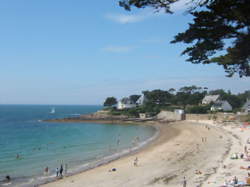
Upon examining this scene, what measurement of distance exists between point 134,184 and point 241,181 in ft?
19.3

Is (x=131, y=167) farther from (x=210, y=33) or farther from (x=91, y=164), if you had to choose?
(x=210, y=33)

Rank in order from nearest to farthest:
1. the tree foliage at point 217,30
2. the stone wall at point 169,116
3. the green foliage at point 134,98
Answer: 1. the tree foliage at point 217,30
2. the stone wall at point 169,116
3. the green foliage at point 134,98

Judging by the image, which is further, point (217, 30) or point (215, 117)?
point (215, 117)

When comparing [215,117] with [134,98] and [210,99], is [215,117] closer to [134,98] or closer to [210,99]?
[210,99]

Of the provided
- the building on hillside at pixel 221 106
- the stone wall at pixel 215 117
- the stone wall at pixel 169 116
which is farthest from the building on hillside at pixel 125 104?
the stone wall at pixel 215 117

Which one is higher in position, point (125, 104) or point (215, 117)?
point (125, 104)

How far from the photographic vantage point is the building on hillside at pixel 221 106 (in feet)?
246

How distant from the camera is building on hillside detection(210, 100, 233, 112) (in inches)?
2953

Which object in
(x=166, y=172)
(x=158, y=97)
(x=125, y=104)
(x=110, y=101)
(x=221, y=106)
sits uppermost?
(x=158, y=97)

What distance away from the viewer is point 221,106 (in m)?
76.0

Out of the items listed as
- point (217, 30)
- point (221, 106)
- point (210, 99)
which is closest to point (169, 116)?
point (221, 106)

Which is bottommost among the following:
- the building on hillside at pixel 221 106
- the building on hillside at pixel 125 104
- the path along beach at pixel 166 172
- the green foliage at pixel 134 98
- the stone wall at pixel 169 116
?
the path along beach at pixel 166 172

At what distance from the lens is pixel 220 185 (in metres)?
14.2

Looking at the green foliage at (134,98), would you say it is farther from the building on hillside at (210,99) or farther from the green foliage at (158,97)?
the building on hillside at (210,99)
